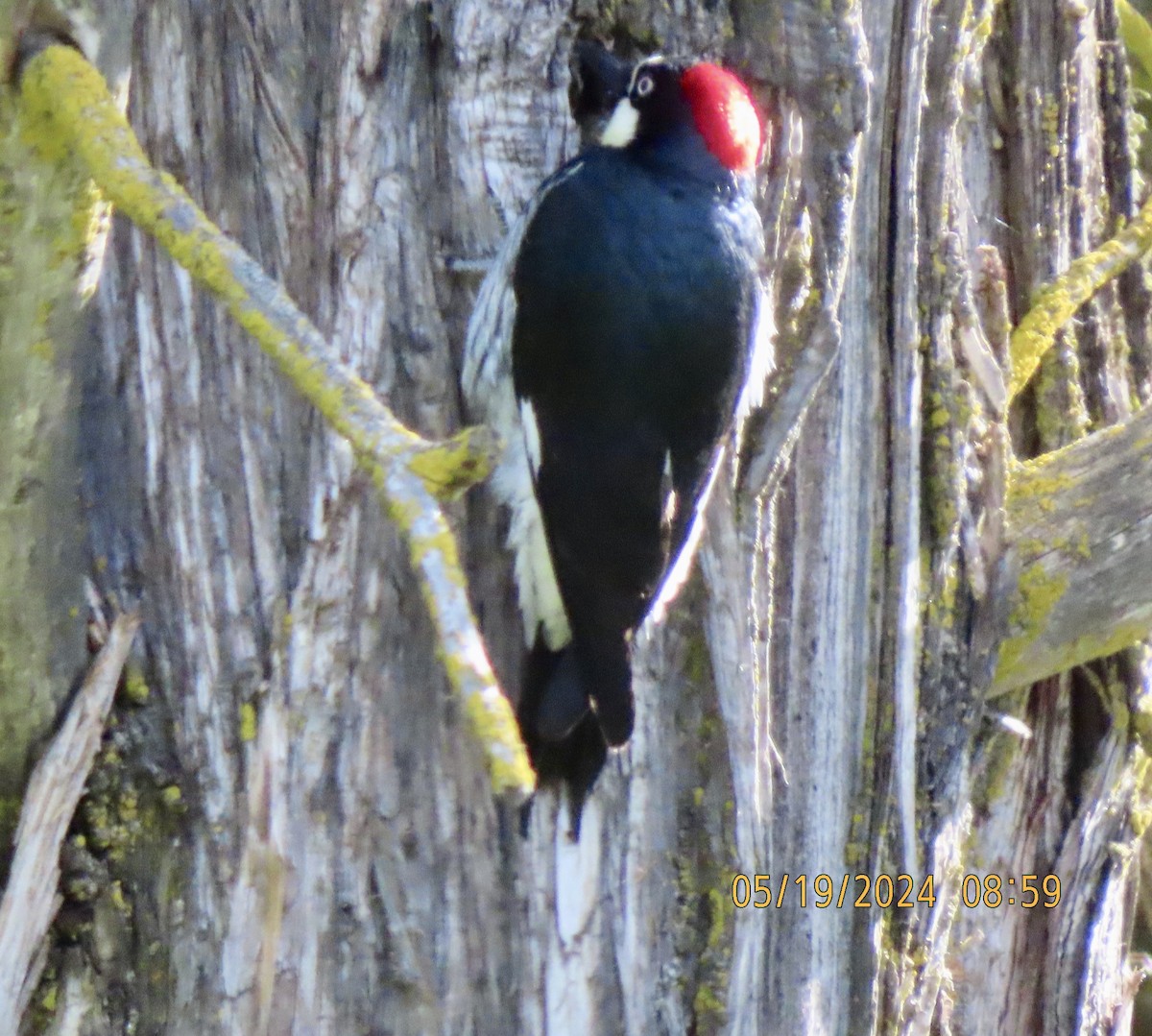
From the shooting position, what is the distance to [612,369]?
1.88 meters

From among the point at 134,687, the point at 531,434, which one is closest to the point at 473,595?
the point at 531,434

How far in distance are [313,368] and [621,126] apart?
0.99m

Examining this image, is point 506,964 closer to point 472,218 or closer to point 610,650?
point 610,650

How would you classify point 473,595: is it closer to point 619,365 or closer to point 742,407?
point 619,365

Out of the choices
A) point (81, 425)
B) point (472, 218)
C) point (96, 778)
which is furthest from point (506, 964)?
point (472, 218)

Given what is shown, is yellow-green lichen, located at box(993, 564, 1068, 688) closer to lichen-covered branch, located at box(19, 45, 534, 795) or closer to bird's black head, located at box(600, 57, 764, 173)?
bird's black head, located at box(600, 57, 764, 173)

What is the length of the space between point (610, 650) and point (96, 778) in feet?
2.04

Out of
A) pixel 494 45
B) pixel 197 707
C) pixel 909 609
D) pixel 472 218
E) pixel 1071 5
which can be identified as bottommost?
pixel 197 707

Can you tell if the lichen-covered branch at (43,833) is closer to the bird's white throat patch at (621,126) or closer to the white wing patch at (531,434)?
the white wing patch at (531,434)

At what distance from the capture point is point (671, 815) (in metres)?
1.77

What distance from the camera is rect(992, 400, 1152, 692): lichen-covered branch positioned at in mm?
2082

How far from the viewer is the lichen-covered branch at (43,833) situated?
5.17 feet

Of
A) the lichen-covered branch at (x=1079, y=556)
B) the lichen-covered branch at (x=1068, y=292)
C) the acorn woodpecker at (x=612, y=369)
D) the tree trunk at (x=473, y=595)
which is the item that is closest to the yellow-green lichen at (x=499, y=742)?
the tree trunk at (x=473, y=595)
